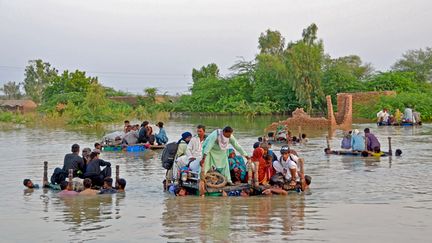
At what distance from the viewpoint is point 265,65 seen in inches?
2534

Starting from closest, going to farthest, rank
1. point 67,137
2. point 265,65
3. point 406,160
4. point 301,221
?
1. point 301,221
2. point 406,160
3. point 67,137
4. point 265,65

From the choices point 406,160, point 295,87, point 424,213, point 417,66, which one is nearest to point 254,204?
point 424,213

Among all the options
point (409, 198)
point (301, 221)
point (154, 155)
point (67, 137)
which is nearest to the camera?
point (301, 221)

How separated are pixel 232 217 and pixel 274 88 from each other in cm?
5248

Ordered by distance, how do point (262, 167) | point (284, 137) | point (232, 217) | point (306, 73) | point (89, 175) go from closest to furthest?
point (232, 217)
point (262, 167)
point (89, 175)
point (284, 137)
point (306, 73)

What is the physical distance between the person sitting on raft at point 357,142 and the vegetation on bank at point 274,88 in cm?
2684

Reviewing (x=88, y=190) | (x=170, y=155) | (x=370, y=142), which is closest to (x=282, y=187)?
(x=170, y=155)

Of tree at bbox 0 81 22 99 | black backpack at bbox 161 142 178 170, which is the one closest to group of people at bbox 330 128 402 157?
black backpack at bbox 161 142 178 170

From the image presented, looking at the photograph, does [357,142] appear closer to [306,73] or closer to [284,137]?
[284,137]

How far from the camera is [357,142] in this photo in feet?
67.2

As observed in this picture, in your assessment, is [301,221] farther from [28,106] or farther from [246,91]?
[28,106]

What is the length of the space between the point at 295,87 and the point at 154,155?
121 ft

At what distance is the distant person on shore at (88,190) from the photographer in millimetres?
13273

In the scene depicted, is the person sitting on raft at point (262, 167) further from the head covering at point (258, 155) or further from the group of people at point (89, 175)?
the group of people at point (89, 175)
